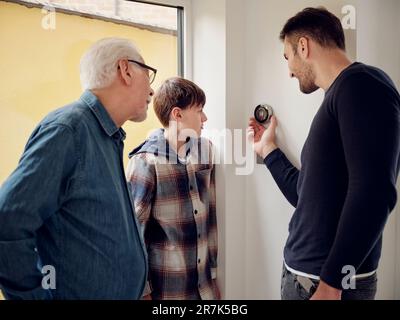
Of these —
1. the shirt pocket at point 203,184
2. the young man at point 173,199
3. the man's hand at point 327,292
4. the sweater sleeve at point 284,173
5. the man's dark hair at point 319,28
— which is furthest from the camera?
the shirt pocket at point 203,184

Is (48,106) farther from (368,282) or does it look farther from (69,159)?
(368,282)

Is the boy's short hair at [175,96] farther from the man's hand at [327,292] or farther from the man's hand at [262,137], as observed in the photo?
the man's hand at [327,292]

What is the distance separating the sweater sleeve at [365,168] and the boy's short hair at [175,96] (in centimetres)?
61

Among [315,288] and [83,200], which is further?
[315,288]

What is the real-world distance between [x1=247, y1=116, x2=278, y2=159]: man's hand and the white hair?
1.84 feet

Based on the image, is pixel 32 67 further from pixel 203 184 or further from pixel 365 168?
pixel 365 168

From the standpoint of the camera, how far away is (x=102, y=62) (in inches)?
35.0

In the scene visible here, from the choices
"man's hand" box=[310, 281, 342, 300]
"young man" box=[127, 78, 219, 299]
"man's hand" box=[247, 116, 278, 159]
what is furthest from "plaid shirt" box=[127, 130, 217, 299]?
"man's hand" box=[310, 281, 342, 300]

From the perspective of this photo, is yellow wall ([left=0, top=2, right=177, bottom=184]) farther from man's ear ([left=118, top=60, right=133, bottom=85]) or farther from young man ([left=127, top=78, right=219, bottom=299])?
man's ear ([left=118, top=60, right=133, bottom=85])

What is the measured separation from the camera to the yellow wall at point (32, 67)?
1149 mm

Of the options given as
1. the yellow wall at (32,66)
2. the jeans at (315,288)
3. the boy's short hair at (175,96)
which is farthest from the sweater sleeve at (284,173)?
the yellow wall at (32,66)

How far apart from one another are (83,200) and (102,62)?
0.36 m

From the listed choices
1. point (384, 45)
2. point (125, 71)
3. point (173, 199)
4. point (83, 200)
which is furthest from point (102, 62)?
point (384, 45)

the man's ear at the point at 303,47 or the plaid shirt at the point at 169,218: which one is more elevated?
the man's ear at the point at 303,47
